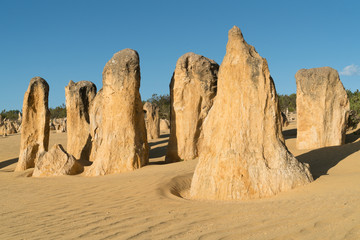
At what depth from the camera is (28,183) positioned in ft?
25.1

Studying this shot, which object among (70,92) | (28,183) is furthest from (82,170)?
(70,92)

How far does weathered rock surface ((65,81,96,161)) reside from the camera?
41.2 ft

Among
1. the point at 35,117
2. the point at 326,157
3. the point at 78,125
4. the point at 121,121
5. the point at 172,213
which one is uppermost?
the point at 35,117

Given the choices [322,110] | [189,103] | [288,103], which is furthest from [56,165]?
[288,103]

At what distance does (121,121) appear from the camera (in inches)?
360

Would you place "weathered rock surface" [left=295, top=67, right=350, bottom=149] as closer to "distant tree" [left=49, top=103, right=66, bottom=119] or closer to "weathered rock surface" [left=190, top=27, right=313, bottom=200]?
"weathered rock surface" [left=190, top=27, right=313, bottom=200]

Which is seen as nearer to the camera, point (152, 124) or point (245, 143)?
point (245, 143)

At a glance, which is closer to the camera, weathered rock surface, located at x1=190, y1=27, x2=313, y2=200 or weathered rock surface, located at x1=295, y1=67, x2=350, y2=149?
weathered rock surface, located at x1=190, y1=27, x2=313, y2=200

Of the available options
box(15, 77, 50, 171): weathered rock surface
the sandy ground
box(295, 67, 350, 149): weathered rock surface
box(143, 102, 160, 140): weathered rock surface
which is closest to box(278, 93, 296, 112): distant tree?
box(143, 102, 160, 140): weathered rock surface

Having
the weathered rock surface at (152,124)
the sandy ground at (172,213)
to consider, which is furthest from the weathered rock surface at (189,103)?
the weathered rock surface at (152,124)

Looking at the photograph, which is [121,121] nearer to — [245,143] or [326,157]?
[245,143]

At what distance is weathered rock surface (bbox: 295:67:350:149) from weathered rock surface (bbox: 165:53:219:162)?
3.10m

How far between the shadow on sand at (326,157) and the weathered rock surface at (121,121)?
4339mm

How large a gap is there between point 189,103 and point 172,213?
6.83 m
